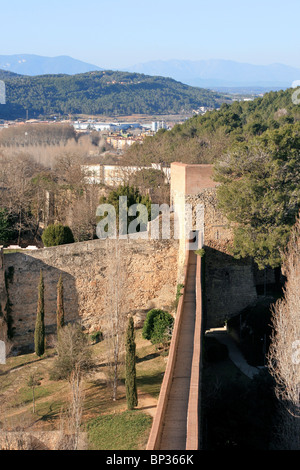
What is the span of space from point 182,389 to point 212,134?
27171 mm

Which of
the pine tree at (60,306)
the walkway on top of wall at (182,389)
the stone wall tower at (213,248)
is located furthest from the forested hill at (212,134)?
the walkway on top of wall at (182,389)

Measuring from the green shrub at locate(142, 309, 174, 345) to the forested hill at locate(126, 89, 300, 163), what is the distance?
8.85 metres

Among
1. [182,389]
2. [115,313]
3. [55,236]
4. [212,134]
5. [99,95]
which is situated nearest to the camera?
[182,389]

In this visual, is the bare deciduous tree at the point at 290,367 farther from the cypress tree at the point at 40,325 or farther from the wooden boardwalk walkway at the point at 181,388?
the cypress tree at the point at 40,325

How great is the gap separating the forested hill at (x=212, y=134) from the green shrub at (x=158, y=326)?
348 inches

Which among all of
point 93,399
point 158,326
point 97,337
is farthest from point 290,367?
point 97,337

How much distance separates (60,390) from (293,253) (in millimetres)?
7103

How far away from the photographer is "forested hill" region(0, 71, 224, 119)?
112m

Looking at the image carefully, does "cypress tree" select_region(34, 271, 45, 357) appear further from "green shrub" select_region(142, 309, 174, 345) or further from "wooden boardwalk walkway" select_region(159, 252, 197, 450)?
"wooden boardwalk walkway" select_region(159, 252, 197, 450)

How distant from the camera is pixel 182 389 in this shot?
1012cm

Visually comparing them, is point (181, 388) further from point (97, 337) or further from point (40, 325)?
point (97, 337)

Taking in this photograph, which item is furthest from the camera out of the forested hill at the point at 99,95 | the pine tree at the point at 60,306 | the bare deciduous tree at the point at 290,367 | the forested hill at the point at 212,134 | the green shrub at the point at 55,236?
the forested hill at the point at 99,95

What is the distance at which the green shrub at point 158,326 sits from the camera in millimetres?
15258

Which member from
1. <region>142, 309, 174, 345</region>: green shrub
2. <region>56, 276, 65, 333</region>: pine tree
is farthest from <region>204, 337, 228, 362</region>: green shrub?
<region>56, 276, 65, 333</region>: pine tree
